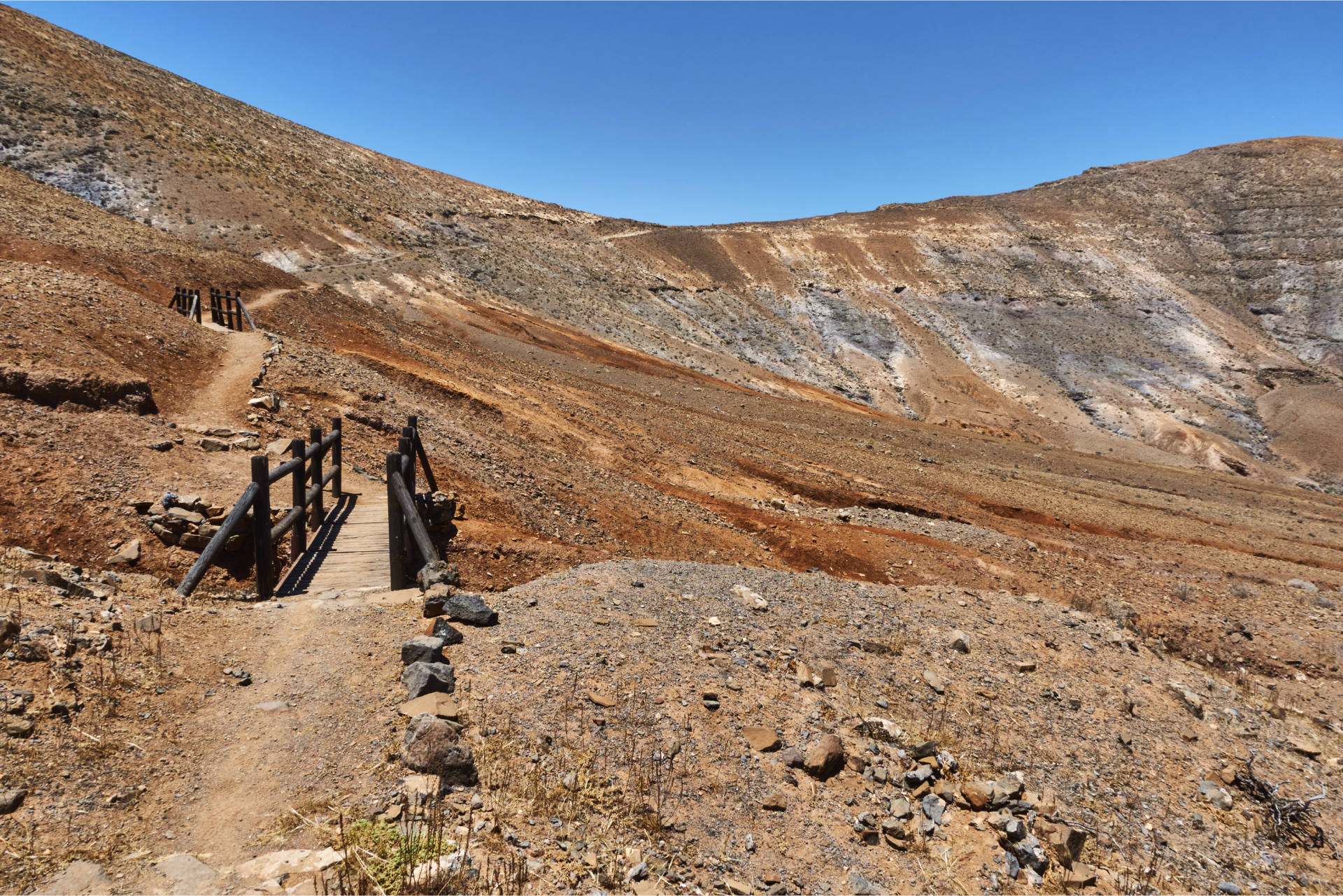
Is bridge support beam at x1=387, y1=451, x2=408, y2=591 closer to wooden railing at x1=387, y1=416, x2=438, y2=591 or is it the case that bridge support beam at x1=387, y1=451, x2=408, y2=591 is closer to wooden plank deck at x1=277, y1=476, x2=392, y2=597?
wooden railing at x1=387, y1=416, x2=438, y2=591

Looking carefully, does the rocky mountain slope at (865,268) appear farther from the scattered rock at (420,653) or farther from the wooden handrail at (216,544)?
the scattered rock at (420,653)

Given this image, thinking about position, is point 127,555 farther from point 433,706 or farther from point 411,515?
point 433,706

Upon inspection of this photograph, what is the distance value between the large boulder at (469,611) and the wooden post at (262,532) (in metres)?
2.12

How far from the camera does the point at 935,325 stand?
57906 mm

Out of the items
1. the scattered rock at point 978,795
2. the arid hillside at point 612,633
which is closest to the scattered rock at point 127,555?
the arid hillside at point 612,633

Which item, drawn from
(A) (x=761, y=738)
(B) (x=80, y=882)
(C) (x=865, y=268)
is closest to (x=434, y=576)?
(A) (x=761, y=738)

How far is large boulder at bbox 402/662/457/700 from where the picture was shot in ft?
17.6

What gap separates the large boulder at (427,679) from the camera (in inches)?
212

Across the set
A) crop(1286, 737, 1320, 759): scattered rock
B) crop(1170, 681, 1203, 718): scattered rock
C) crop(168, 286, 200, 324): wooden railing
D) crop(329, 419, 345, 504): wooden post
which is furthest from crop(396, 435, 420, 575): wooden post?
crop(168, 286, 200, 324): wooden railing

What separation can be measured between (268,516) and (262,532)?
0.17 m

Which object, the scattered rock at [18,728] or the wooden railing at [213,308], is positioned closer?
the scattered rock at [18,728]

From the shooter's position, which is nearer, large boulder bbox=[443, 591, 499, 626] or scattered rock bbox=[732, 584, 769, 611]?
large boulder bbox=[443, 591, 499, 626]

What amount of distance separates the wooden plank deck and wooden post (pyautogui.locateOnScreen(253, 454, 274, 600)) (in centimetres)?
31

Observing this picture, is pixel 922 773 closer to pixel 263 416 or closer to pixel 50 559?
pixel 50 559
